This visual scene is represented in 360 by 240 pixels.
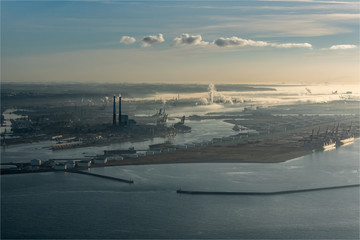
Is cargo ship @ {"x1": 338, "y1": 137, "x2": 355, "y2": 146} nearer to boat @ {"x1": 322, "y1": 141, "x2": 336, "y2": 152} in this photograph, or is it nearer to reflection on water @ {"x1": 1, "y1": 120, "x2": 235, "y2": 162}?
boat @ {"x1": 322, "y1": 141, "x2": 336, "y2": 152}

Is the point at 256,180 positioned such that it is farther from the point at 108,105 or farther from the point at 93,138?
the point at 108,105

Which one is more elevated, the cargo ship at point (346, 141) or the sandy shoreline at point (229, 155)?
the cargo ship at point (346, 141)

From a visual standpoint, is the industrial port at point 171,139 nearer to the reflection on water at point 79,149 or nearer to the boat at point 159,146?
the boat at point 159,146

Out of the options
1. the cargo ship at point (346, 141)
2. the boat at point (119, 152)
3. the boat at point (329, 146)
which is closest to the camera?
the boat at point (119, 152)

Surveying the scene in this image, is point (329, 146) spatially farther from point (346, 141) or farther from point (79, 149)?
point (79, 149)

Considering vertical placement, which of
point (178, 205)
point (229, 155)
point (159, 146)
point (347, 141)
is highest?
point (347, 141)

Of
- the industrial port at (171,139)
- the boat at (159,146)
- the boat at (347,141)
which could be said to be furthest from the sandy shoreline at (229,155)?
the boat at (347,141)

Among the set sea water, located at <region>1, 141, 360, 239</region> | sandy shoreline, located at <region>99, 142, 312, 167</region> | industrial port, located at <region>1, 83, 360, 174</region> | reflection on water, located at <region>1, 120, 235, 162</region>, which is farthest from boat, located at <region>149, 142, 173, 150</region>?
sea water, located at <region>1, 141, 360, 239</region>

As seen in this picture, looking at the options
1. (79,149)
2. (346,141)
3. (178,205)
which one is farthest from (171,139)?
(178,205)
